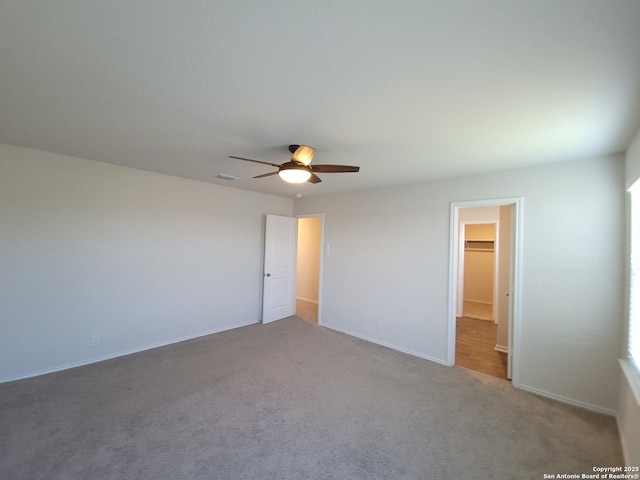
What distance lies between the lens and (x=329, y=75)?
58.8 inches

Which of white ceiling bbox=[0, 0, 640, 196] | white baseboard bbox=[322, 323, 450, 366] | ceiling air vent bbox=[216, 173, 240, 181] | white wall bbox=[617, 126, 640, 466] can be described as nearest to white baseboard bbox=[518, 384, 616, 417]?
white wall bbox=[617, 126, 640, 466]

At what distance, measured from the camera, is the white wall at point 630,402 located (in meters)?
1.76

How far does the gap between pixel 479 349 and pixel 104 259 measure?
5.53m

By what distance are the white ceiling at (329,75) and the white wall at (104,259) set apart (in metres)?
0.67

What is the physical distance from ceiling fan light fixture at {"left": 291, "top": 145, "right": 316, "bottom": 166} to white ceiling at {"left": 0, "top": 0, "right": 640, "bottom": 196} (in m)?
0.08

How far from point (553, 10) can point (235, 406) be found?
3386 mm

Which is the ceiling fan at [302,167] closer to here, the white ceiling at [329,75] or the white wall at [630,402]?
the white ceiling at [329,75]

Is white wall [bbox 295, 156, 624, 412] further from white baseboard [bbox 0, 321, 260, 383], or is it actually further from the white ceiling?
white baseboard [bbox 0, 321, 260, 383]

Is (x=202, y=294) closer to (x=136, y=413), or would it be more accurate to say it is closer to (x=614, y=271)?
(x=136, y=413)

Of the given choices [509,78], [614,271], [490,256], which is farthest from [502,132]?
[490,256]

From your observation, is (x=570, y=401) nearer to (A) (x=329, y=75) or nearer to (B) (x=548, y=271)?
(B) (x=548, y=271)

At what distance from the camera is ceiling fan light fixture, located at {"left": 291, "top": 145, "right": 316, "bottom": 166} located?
7.85ft

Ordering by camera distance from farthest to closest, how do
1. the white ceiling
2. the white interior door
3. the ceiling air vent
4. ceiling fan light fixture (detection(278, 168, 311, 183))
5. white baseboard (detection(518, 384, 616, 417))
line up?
the white interior door < the ceiling air vent < white baseboard (detection(518, 384, 616, 417)) < ceiling fan light fixture (detection(278, 168, 311, 183)) < the white ceiling

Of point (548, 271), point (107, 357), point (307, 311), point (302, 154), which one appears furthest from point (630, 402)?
point (107, 357)
